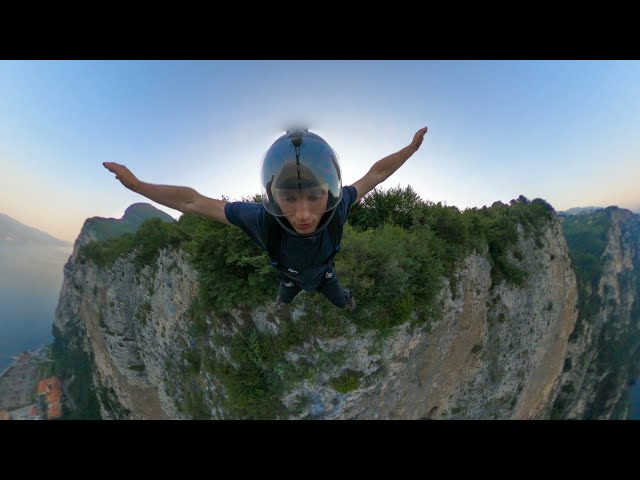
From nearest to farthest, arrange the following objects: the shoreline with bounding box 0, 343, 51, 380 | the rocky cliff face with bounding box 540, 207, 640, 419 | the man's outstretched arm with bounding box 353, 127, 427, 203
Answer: the man's outstretched arm with bounding box 353, 127, 427, 203
the rocky cliff face with bounding box 540, 207, 640, 419
the shoreline with bounding box 0, 343, 51, 380

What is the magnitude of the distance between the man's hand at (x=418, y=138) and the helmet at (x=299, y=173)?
134cm

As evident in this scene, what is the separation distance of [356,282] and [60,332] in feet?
329

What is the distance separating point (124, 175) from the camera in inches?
92.9

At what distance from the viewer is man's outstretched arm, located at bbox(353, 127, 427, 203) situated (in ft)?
10.2

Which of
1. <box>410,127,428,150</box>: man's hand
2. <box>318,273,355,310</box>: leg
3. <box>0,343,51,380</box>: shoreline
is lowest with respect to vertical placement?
<box>0,343,51,380</box>: shoreline

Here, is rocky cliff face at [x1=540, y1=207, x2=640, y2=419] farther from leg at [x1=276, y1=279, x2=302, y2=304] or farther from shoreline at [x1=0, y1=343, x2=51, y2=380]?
shoreline at [x1=0, y1=343, x2=51, y2=380]

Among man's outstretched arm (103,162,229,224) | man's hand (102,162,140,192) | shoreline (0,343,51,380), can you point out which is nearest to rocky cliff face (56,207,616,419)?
man's outstretched arm (103,162,229,224)

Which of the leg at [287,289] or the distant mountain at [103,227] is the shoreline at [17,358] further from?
the leg at [287,289]

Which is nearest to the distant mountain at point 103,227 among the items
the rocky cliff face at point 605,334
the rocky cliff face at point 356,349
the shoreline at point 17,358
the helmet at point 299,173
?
the shoreline at point 17,358

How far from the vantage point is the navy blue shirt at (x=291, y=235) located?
2.82m

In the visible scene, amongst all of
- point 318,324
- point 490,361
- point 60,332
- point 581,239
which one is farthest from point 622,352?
point 60,332

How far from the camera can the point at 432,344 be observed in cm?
959

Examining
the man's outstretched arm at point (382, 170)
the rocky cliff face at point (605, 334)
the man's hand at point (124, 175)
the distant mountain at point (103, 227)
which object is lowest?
the rocky cliff face at point (605, 334)
